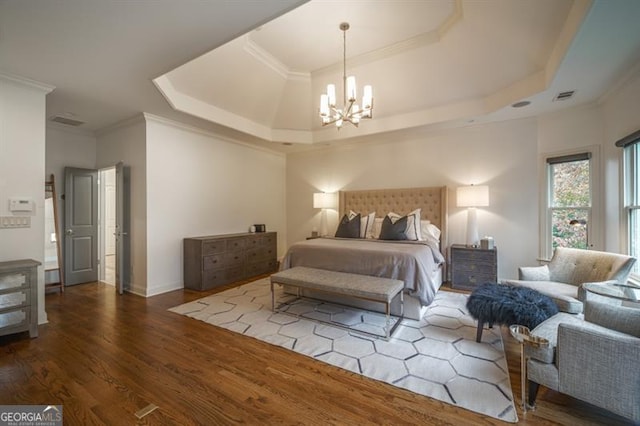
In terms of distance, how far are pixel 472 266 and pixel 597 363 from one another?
289cm

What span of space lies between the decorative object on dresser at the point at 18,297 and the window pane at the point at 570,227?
21.6ft

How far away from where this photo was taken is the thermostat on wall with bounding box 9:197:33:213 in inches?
118

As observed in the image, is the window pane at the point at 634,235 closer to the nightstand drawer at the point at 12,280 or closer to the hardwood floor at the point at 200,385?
the hardwood floor at the point at 200,385

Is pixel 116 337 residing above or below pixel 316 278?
below

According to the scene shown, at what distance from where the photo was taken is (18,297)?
2.75 m

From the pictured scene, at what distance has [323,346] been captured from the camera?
2590 millimetres

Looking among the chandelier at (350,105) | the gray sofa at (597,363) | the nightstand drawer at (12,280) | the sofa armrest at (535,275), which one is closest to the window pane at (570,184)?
the sofa armrest at (535,275)

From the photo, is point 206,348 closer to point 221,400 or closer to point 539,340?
point 221,400

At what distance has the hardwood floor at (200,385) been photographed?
1711 mm

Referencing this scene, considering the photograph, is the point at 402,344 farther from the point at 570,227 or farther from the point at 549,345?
the point at 570,227

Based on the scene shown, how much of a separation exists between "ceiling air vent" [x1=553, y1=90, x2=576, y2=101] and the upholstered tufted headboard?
1895 millimetres

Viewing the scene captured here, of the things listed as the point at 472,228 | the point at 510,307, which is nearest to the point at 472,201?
the point at 472,228

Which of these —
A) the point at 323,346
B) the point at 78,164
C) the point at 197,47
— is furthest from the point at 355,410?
the point at 78,164

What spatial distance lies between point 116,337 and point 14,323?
0.99m
